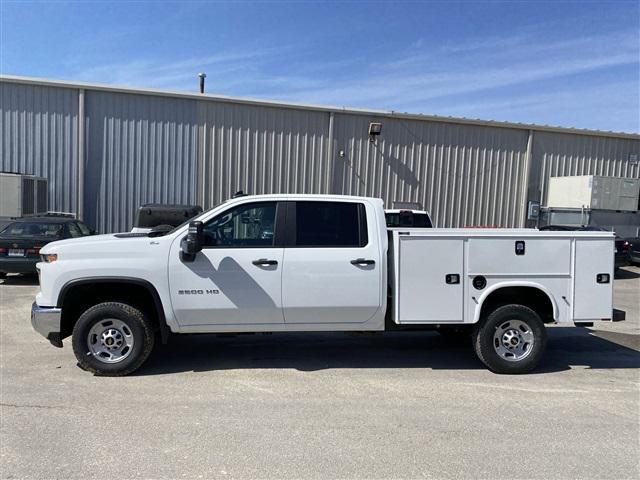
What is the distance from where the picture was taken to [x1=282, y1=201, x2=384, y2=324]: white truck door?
5508 millimetres

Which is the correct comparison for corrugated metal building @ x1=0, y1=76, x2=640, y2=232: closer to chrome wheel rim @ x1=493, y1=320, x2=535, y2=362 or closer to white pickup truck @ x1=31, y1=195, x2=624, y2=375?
white pickup truck @ x1=31, y1=195, x2=624, y2=375

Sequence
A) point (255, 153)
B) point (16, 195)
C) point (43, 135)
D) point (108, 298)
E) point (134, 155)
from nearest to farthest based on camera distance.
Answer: point (108, 298) → point (16, 195) → point (43, 135) → point (134, 155) → point (255, 153)

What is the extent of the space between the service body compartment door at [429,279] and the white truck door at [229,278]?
1.33m

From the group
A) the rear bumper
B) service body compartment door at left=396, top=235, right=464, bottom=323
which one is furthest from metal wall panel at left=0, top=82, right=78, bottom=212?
service body compartment door at left=396, top=235, right=464, bottom=323

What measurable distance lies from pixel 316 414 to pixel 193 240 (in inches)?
81.3

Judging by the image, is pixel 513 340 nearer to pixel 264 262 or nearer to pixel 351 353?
pixel 351 353

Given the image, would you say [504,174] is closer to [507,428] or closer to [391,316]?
[391,316]

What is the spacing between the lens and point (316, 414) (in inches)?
179

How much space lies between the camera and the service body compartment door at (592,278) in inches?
227

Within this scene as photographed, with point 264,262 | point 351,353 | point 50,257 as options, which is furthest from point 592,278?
point 50,257

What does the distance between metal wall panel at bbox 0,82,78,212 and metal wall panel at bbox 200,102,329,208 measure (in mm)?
3929

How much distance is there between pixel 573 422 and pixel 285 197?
351 centimetres

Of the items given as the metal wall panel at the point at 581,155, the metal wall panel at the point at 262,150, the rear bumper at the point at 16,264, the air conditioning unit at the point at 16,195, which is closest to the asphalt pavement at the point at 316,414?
the rear bumper at the point at 16,264

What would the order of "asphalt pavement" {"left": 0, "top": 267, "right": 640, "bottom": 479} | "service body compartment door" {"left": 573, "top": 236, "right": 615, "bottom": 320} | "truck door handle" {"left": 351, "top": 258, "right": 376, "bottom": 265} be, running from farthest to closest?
"service body compartment door" {"left": 573, "top": 236, "right": 615, "bottom": 320} < "truck door handle" {"left": 351, "top": 258, "right": 376, "bottom": 265} < "asphalt pavement" {"left": 0, "top": 267, "right": 640, "bottom": 479}
